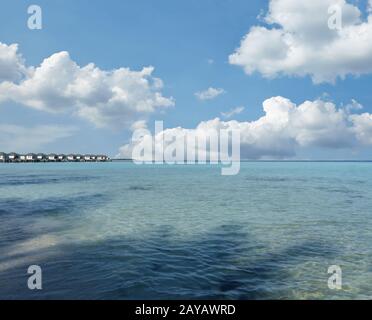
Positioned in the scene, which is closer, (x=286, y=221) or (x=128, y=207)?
(x=286, y=221)

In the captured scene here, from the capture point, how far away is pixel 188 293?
13188 millimetres

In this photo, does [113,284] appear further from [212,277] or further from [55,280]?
[212,277]

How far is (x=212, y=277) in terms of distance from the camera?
1482cm

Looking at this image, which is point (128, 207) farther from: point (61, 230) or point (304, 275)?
point (304, 275)

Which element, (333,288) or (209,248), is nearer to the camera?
(333,288)

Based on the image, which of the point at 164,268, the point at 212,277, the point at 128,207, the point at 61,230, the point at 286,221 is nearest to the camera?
the point at 212,277
